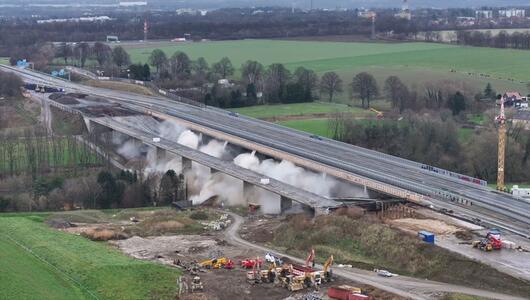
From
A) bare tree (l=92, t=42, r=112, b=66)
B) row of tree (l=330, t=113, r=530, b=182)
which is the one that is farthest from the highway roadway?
bare tree (l=92, t=42, r=112, b=66)

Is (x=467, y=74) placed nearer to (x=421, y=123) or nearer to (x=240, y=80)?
(x=240, y=80)

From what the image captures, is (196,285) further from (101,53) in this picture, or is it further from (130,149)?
(101,53)

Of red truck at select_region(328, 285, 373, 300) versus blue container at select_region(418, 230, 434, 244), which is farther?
blue container at select_region(418, 230, 434, 244)

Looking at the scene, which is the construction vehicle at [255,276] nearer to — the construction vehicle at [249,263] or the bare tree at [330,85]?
the construction vehicle at [249,263]

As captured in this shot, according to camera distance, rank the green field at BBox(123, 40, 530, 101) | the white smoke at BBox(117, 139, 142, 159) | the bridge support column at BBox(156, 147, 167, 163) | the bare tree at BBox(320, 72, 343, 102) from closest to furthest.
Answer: the bridge support column at BBox(156, 147, 167, 163), the white smoke at BBox(117, 139, 142, 159), the bare tree at BBox(320, 72, 343, 102), the green field at BBox(123, 40, 530, 101)

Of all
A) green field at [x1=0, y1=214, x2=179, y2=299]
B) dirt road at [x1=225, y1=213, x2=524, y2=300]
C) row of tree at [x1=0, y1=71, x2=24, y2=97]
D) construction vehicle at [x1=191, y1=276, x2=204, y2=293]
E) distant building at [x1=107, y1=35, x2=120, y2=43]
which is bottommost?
dirt road at [x1=225, y1=213, x2=524, y2=300]

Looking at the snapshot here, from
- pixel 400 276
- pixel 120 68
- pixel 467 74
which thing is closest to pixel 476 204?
pixel 400 276

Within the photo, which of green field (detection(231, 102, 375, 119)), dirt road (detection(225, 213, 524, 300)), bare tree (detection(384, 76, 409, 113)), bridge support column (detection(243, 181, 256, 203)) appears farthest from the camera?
bare tree (detection(384, 76, 409, 113))

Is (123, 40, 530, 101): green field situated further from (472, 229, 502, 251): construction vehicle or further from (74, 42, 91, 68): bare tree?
(472, 229, 502, 251): construction vehicle
